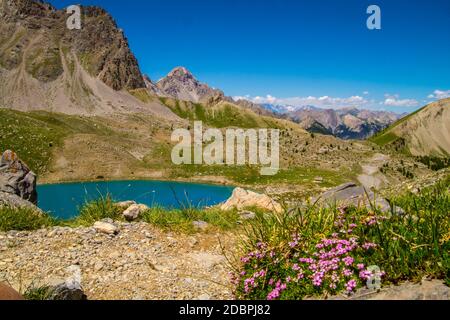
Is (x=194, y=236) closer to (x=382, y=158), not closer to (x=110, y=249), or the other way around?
(x=110, y=249)

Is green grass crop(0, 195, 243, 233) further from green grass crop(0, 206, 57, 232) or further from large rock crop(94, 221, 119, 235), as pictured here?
large rock crop(94, 221, 119, 235)

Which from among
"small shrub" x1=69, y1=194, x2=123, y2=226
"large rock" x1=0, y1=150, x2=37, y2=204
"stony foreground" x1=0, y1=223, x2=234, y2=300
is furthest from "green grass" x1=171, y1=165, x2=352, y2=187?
"stony foreground" x1=0, y1=223, x2=234, y2=300

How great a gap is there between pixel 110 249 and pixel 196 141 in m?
119

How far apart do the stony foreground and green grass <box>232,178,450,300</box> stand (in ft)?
3.83

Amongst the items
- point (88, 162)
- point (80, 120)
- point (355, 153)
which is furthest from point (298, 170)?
point (80, 120)

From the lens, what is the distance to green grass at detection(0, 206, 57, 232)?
11846 mm

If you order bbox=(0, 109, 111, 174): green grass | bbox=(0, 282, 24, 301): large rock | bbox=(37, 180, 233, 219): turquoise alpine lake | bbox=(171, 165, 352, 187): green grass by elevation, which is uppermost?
bbox=(0, 109, 111, 174): green grass

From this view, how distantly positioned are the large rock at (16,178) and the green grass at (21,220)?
1733 centimetres

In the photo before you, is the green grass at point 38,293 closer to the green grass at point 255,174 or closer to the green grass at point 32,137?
the green grass at point 255,174
